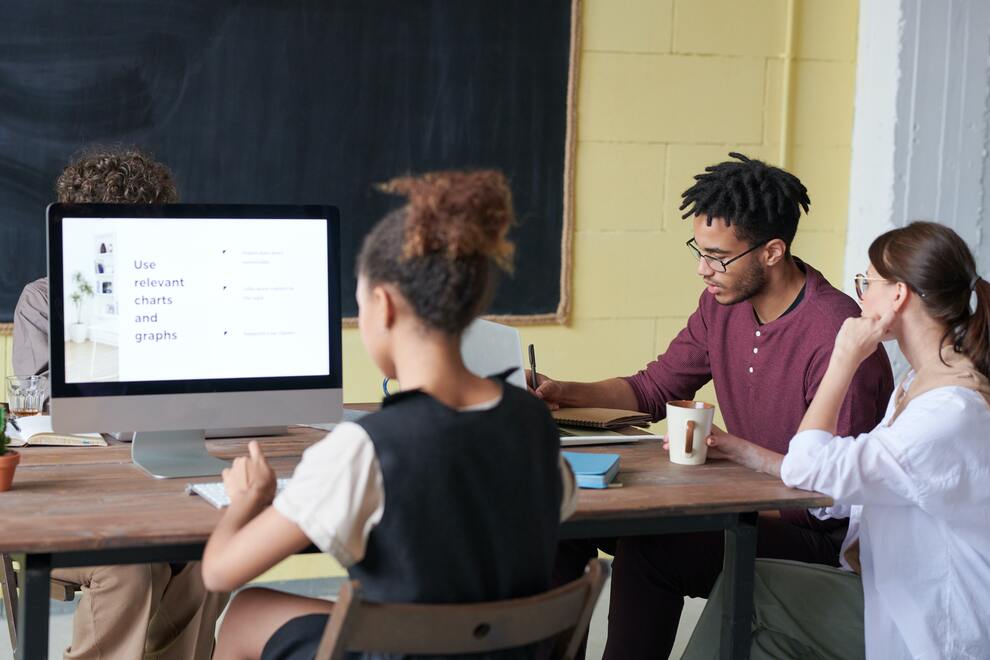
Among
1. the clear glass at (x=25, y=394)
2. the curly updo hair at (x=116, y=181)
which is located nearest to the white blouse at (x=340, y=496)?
the clear glass at (x=25, y=394)

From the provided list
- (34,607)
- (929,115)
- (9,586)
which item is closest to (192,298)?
(34,607)

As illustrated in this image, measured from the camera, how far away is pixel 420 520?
132 centimetres

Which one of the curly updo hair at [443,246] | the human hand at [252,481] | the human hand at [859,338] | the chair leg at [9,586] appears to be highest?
the curly updo hair at [443,246]

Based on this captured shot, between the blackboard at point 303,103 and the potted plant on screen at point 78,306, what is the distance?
1.43 meters

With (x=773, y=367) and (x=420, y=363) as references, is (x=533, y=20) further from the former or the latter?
(x=420, y=363)

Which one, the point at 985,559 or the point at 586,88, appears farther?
the point at 586,88

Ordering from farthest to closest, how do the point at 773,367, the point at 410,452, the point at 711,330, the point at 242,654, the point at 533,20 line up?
the point at 533,20
the point at 711,330
the point at 773,367
the point at 242,654
the point at 410,452

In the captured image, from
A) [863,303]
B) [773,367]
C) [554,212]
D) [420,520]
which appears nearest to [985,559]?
[863,303]

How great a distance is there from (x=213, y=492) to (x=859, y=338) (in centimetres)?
110

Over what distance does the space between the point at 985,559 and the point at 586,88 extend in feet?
6.67

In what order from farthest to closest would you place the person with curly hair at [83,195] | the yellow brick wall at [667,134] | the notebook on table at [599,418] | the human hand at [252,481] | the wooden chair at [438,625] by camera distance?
1. the yellow brick wall at [667,134]
2. the person with curly hair at [83,195]
3. the notebook on table at [599,418]
4. the human hand at [252,481]
5. the wooden chair at [438,625]

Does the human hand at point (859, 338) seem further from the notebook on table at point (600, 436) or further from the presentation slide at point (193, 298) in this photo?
the presentation slide at point (193, 298)

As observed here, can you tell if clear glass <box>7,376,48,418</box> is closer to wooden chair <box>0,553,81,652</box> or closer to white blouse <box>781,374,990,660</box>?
wooden chair <box>0,553,81,652</box>

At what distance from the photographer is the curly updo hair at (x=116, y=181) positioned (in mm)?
2459
